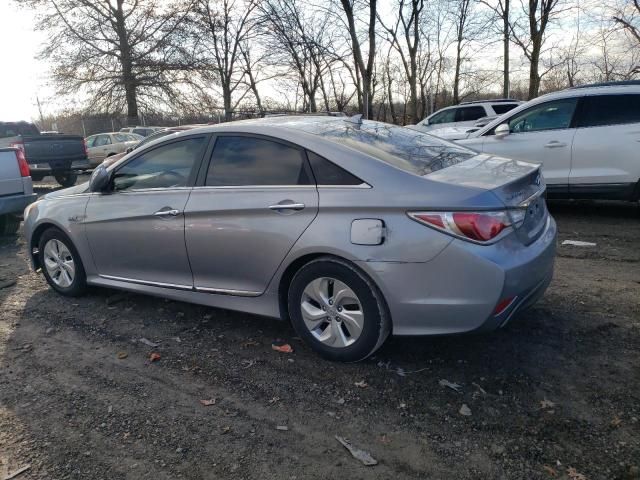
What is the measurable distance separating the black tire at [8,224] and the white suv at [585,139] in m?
7.32

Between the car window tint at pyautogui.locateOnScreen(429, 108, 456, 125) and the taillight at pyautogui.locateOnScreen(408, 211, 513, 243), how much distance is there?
1273cm

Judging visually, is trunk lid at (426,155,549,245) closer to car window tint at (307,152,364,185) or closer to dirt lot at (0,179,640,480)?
car window tint at (307,152,364,185)

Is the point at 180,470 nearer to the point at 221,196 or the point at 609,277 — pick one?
the point at 221,196

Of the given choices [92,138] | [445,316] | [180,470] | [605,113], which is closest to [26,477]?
[180,470]

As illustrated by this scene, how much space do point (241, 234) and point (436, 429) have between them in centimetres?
174

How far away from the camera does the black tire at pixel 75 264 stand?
4.69 meters

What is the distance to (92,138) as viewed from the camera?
2052cm

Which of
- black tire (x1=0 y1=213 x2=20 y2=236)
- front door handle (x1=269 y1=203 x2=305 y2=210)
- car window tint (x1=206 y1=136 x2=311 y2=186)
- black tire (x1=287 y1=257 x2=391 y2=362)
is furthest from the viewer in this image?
black tire (x1=0 y1=213 x2=20 y2=236)

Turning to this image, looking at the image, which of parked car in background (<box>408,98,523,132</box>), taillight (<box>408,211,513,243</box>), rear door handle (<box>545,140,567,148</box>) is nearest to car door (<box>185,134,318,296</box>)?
taillight (<box>408,211,513,243</box>)

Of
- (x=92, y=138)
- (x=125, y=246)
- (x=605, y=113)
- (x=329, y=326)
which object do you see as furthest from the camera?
(x=92, y=138)

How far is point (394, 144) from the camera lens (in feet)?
11.9

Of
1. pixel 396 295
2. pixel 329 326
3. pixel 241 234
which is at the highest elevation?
pixel 241 234

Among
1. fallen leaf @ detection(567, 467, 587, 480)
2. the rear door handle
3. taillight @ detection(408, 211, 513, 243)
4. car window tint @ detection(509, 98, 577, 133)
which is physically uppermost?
car window tint @ detection(509, 98, 577, 133)

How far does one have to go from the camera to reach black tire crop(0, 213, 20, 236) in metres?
7.83
